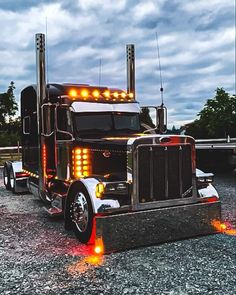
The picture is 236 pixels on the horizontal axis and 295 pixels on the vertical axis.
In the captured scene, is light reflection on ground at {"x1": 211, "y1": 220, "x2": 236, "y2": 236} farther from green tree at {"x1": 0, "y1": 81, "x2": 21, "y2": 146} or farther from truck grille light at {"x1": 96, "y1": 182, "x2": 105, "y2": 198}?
green tree at {"x1": 0, "y1": 81, "x2": 21, "y2": 146}

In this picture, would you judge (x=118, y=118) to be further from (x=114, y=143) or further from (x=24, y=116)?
(x=24, y=116)

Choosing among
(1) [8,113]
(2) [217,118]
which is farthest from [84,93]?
(2) [217,118]

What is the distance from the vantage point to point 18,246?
5.11 metres

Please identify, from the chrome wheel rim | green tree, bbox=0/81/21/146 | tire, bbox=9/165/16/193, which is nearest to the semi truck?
the chrome wheel rim

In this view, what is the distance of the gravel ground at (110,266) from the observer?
374 cm

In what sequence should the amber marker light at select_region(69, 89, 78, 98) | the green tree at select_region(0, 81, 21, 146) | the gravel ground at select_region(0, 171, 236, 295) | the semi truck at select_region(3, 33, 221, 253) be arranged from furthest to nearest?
the green tree at select_region(0, 81, 21, 146) → the amber marker light at select_region(69, 89, 78, 98) → the semi truck at select_region(3, 33, 221, 253) → the gravel ground at select_region(0, 171, 236, 295)

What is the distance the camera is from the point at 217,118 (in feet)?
160

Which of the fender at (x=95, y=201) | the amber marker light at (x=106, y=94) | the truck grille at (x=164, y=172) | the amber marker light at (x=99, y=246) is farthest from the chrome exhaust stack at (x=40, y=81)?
the amber marker light at (x=99, y=246)

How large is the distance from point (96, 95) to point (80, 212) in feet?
7.58

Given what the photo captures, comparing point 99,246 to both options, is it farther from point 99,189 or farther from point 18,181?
point 18,181

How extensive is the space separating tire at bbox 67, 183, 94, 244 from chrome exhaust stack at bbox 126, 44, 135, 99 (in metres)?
3.27

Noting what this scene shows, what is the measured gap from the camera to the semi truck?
4758 mm

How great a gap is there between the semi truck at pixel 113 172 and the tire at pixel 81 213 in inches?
0.5

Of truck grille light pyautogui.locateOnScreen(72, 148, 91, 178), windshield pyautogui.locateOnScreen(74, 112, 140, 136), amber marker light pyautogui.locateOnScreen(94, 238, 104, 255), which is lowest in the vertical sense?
amber marker light pyautogui.locateOnScreen(94, 238, 104, 255)
